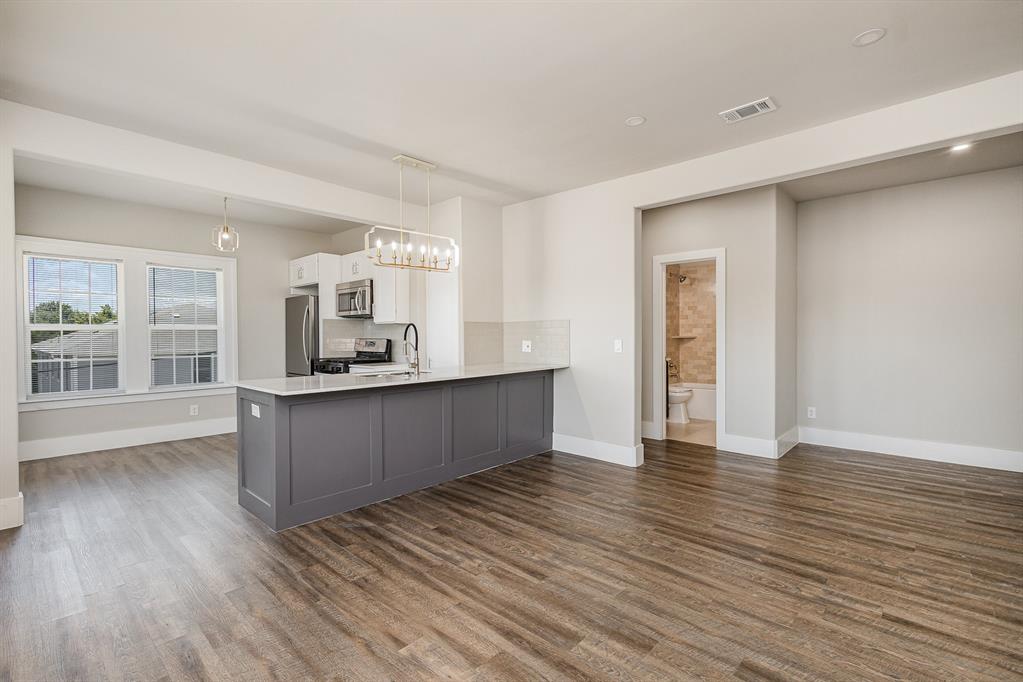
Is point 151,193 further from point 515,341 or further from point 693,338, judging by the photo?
point 693,338

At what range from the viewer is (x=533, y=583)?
243 centimetres

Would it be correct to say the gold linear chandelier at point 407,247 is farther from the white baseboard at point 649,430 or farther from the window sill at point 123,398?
the window sill at point 123,398

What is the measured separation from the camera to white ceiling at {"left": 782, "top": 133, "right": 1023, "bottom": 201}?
12.4 ft

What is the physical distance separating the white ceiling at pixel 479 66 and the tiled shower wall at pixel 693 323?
3.77 metres

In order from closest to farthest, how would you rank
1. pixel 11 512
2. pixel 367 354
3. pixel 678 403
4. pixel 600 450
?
pixel 11 512
pixel 600 450
pixel 367 354
pixel 678 403

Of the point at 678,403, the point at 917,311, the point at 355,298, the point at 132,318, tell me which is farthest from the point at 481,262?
the point at 917,311

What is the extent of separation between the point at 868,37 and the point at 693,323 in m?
5.20

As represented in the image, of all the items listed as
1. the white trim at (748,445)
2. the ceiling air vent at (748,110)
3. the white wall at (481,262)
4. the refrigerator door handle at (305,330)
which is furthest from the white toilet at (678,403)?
the refrigerator door handle at (305,330)

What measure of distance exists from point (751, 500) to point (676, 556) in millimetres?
1218

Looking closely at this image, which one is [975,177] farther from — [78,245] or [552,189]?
[78,245]

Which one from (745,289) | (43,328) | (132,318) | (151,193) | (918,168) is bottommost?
(43,328)

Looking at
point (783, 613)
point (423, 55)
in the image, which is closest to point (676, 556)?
point (783, 613)

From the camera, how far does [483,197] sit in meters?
5.15

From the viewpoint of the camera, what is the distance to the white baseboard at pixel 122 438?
4.82 meters
